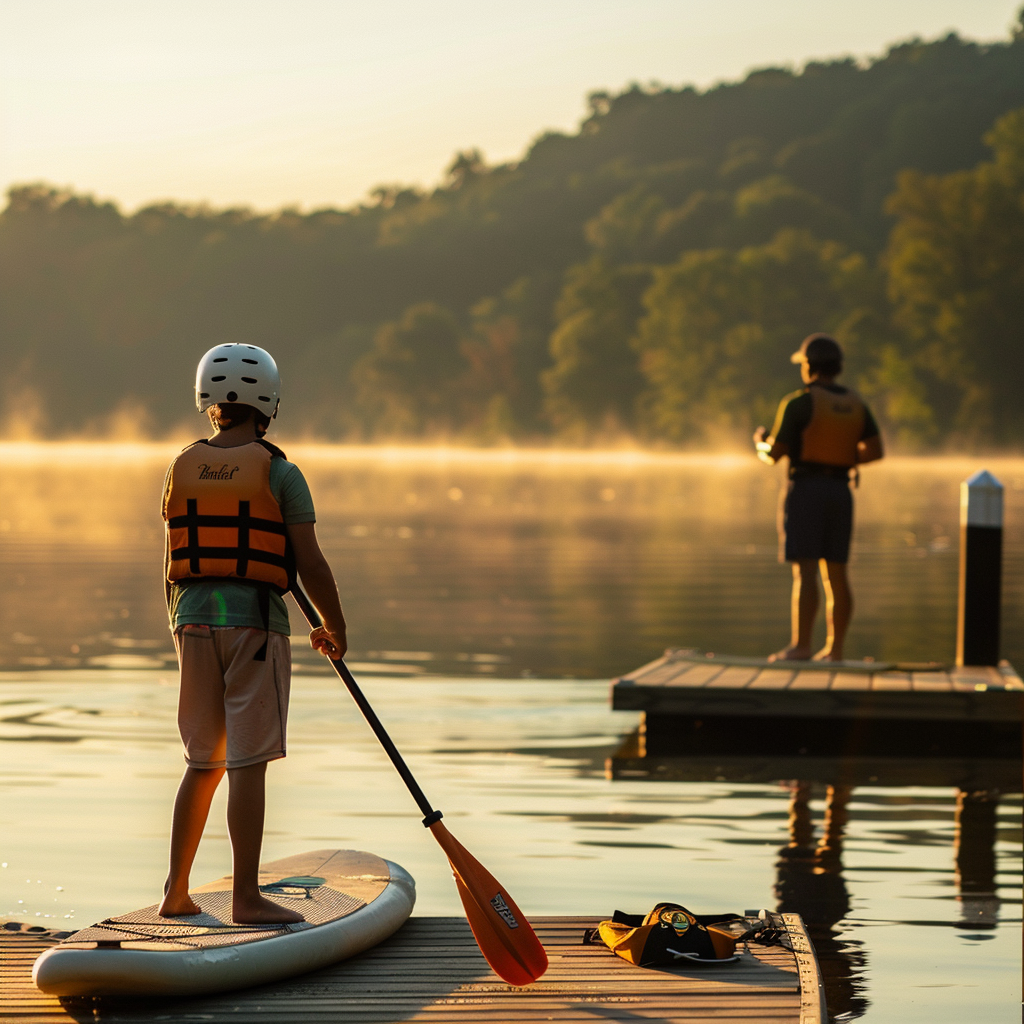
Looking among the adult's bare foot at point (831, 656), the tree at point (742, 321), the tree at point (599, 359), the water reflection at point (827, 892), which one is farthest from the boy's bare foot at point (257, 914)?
the tree at point (599, 359)

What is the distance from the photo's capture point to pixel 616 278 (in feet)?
392

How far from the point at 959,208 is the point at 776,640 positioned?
262ft

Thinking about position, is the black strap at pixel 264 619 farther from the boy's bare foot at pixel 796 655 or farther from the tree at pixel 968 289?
the tree at pixel 968 289

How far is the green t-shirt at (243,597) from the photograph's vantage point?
515 cm

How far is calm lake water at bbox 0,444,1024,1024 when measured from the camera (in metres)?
6.57

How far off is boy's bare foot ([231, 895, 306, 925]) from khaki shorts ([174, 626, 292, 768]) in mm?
383

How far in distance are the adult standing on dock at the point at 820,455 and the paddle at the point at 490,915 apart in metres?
5.43

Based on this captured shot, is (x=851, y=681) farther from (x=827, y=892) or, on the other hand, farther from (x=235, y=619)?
(x=235, y=619)

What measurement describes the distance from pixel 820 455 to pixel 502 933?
596 centimetres

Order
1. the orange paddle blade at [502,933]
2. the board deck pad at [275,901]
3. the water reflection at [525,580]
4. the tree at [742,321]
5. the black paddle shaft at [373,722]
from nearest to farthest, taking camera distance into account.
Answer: the board deck pad at [275,901] < the orange paddle blade at [502,933] < the black paddle shaft at [373,722] < the water reflection at [525,580] < the tree at [742,321]

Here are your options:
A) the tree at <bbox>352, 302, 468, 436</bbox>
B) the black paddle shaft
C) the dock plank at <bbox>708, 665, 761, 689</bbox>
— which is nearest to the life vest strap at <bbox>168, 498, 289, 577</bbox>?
the black paddle shaft

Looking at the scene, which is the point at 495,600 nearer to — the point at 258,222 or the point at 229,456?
the point at 229,456

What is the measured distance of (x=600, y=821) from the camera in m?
8.13

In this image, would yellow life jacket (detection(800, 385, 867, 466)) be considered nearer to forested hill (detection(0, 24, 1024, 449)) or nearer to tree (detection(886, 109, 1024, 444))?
forested hill (detection(0, 24, 1024, 449))
